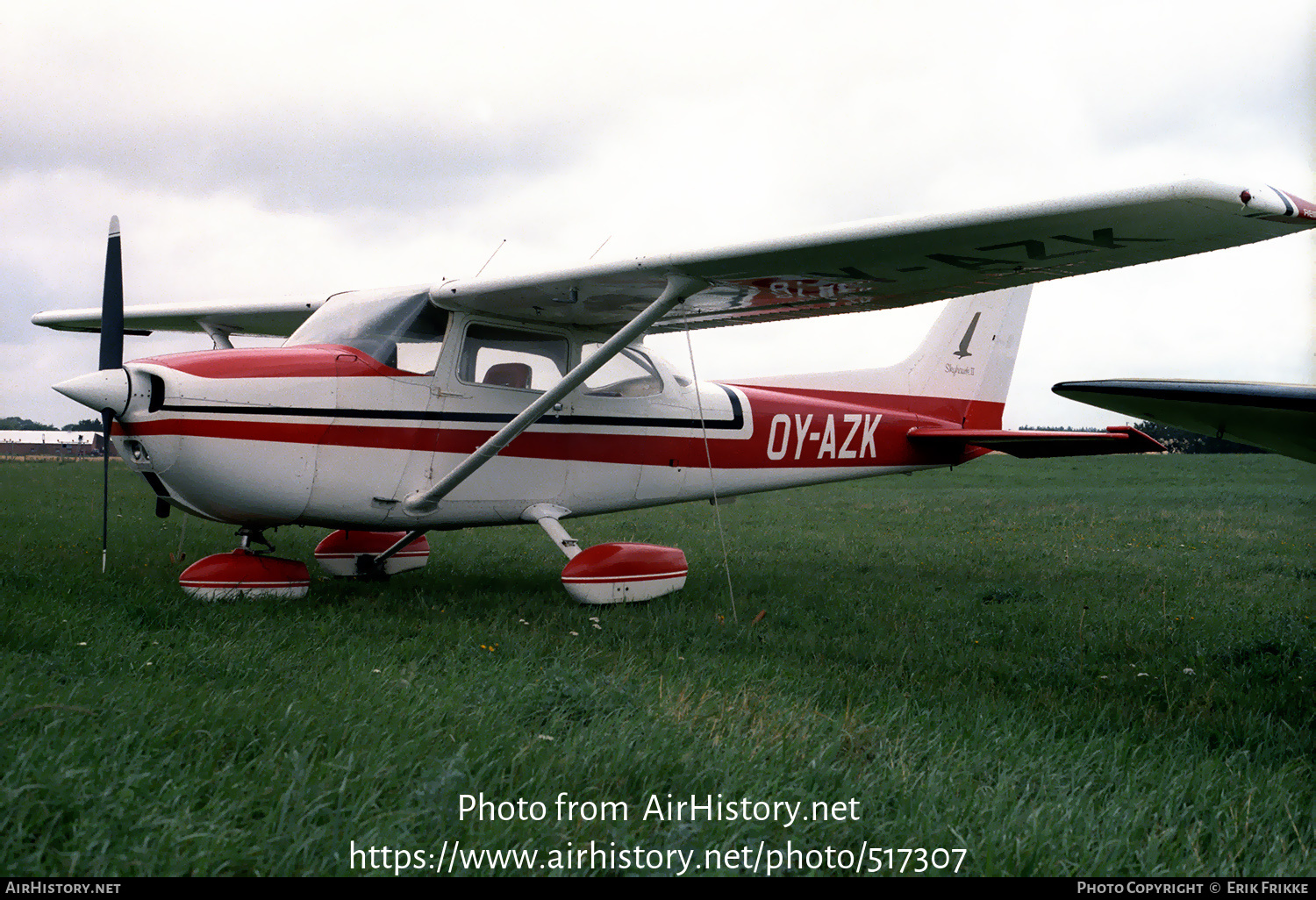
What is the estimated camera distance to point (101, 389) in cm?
459

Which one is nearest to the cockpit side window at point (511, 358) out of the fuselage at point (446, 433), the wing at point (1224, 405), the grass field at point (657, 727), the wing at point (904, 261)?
the fuselage at point (446, 433)

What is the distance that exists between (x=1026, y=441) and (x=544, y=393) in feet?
16.8

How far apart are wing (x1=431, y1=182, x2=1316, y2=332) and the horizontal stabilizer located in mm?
2693

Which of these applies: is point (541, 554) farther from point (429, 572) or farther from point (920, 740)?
point (920, 740)

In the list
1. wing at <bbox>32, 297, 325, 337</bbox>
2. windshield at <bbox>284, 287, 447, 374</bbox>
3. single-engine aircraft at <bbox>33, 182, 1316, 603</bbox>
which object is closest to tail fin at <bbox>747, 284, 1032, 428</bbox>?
single-engine aircraft at <bbox>33, 182, 1316, 603</bbox>

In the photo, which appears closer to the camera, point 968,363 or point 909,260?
point 909,260

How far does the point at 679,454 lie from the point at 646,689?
3.69m

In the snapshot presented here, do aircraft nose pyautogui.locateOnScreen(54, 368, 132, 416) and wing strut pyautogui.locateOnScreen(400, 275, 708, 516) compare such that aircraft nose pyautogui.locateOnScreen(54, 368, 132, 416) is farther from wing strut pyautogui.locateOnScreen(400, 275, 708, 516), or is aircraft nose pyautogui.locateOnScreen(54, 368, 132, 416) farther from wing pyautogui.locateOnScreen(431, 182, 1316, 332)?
wing pyautogui.locateOnScreen(431, 182, 1316, 332)

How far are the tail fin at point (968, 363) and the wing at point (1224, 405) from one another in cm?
523

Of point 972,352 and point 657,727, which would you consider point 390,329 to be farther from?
point 972,352

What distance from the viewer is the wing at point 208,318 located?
297 inches

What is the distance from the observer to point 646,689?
3.27 m

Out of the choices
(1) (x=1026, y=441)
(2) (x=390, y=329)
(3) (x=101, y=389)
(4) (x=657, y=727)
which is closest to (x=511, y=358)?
(2) (x=390, y=329)

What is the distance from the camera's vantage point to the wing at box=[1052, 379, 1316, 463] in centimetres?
264
